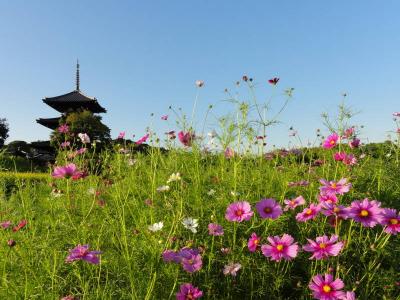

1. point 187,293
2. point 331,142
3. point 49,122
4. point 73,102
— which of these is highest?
point 73,102

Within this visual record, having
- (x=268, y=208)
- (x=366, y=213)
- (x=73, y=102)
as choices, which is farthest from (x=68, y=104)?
(x=366, y=213)

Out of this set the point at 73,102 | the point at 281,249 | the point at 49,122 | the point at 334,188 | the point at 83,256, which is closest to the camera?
the point at 83,256

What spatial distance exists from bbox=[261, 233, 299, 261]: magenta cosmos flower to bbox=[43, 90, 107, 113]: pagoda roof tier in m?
25.6

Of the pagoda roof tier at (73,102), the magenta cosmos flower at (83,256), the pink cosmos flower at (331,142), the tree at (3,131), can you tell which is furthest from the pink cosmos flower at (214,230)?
the tree at (3,131)

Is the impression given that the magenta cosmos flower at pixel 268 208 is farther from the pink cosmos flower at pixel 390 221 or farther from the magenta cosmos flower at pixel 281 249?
the pink cosmos flower at pixel 390 221

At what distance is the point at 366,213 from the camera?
69.2 inches

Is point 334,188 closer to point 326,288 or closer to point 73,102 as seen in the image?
point 326,288

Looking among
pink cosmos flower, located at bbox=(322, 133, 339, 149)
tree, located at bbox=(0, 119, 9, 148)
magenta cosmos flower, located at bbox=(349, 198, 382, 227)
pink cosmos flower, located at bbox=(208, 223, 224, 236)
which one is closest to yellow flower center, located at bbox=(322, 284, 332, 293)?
magenta cosmos flower, located at bbox=(349, 198, 382, 227)

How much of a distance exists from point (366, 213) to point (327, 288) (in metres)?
0.38

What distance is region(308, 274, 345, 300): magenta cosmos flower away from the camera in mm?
1582

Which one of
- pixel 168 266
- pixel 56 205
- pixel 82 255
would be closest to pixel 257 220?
pixel 168 266

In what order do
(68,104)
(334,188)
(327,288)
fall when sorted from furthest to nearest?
(68,104)
(334,188)
(327,288)

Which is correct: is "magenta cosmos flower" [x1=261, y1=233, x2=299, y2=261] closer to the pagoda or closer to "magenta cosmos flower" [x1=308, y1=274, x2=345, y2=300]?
"magenta cosmos flower" [x1=308, y1=274, x2=345, y2=300]

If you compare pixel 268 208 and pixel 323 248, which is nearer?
Result: pixel 323 248
